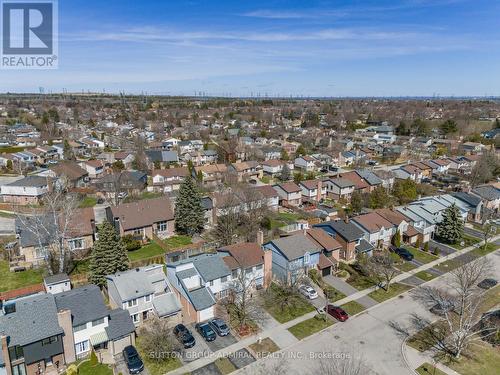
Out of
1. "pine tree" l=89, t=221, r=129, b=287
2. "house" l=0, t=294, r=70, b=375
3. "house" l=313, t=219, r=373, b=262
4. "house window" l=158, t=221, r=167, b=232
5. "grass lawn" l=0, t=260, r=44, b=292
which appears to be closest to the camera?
"house" l=0, t=294, r=70, b=375

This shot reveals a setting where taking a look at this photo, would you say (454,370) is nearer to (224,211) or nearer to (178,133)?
(224,211)

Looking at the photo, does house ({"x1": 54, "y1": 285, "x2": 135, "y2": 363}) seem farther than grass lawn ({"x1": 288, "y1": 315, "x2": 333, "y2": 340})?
No

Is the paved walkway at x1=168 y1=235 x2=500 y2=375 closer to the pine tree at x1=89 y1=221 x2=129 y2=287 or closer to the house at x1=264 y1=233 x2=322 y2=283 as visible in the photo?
the house at x1=264 y1=233 x2=322 y2=283

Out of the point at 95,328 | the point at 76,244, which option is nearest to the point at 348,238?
the point at 95,328

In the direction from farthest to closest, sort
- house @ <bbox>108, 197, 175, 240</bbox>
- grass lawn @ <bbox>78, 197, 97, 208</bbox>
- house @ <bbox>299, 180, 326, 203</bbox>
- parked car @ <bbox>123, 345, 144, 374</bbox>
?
house @ <bbox>299, 180, 326, 203</bbox>, grass lawn @ <bbox>78, 197, 97, 208</bbox>, house @ <bbox>108, 197, 175, 240</bbox>, parked car @ <bbox>123, 345, 144, 374</bbox>

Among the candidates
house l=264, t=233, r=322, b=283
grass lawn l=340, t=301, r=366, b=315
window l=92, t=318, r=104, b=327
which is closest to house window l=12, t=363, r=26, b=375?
window l=92, t=318, r=104, b=327

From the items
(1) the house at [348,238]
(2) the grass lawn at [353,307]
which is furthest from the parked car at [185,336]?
(1) the house at [348,238]

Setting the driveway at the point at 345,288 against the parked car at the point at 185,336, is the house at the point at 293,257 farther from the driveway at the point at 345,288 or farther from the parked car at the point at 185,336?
the parked car at the point at 185,336
